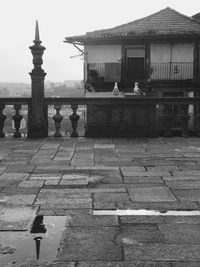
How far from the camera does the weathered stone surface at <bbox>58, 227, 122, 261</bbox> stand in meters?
3.24

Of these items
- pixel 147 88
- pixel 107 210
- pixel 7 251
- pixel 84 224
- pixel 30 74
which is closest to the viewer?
pixel 7 251

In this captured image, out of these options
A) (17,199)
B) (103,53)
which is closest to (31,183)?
(17,199)

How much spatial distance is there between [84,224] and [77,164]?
3.01 meters

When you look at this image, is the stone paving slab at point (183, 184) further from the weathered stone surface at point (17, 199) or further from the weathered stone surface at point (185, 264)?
the weathered stone surface at point (185, 264)

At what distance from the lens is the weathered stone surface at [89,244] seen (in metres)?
3.24

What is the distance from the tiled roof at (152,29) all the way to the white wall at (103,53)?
97cm

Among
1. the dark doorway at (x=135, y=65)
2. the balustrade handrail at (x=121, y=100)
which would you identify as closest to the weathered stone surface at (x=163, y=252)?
the balustrade handrail at (x=121, y=100)

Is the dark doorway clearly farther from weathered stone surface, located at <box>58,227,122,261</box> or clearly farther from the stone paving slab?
weathered stone surface, located at <box>58,227,122,261</box>

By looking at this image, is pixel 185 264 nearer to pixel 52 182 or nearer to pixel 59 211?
pixel 59 211

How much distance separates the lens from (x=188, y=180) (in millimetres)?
5750

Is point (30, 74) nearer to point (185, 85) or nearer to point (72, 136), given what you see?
point (72, 136)

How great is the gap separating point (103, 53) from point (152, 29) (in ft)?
13.8

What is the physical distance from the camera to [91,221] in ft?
13.3

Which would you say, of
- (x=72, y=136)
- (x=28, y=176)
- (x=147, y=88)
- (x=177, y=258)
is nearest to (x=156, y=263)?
(x=177, y=258)
